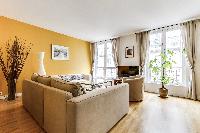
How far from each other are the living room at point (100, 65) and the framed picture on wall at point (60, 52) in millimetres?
42

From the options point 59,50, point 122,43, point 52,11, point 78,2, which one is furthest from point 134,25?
point 59,50

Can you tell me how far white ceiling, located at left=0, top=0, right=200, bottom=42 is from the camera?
12.8 ft

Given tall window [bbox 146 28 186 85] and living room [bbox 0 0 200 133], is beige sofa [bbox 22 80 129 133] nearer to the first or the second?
living room [bbox 0 0 200 133]

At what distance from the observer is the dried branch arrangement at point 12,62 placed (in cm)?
475

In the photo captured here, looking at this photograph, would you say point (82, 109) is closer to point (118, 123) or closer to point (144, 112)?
point (118, 123)

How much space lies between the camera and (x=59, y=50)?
664 cm

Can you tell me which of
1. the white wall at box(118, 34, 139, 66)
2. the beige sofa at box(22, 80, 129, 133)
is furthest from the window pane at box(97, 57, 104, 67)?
the beige sofa at box(22, 80, 129, 133)

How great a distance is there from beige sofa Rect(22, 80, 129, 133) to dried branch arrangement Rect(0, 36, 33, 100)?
2.15 m

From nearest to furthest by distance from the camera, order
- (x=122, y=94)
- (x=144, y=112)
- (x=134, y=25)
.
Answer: (x=122, y=94)
(x=144, y=112)
(x=134, y=25)

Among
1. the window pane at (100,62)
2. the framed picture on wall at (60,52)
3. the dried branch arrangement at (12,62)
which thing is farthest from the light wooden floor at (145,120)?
the window pane at (100,62)

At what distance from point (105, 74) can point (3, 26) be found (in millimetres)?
4882

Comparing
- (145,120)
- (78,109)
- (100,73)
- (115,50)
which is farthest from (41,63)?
(78,109)

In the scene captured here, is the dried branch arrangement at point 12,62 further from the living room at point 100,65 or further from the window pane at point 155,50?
the window pane at point 155,50

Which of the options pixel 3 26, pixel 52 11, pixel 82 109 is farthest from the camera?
pixel 3 26
